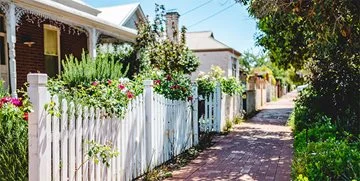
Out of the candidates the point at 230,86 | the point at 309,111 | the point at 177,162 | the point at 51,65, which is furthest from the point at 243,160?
the point at 51,65

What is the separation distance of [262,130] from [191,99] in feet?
17.8

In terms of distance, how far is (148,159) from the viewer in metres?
6.81

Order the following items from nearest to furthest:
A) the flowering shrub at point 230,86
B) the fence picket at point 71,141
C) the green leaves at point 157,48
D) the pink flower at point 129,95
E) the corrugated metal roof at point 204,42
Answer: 1. the fence picket at point 71,141
2. the pink flower at point 129,95
3. the green leaves at point 157,48
4. the flowering shrub at point 230,86
5. the corrugated metal roof at point 204,42

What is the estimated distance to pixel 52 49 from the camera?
12594 mm

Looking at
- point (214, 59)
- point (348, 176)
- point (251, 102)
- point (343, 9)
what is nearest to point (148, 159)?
point (348, 176)

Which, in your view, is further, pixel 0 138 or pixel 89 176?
pixel 89 176

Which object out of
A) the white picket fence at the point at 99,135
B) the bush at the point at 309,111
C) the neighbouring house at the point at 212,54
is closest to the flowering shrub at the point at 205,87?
the bush at the point at 309,111

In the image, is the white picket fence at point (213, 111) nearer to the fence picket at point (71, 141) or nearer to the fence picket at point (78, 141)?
the fence picket at point (78, 141)

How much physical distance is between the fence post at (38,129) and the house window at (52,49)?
8873 mm

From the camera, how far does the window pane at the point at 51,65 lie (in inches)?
486

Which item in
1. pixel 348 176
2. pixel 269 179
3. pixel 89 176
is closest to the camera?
pixel 348 176

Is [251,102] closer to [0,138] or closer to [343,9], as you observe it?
[343,9]

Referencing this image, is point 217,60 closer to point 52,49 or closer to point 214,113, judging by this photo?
point 214,113

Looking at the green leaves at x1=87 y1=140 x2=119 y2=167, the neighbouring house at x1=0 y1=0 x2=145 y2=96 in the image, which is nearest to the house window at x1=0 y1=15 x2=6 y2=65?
the neighbouring house at x1=0 y1=0 x2=145 y2=96
